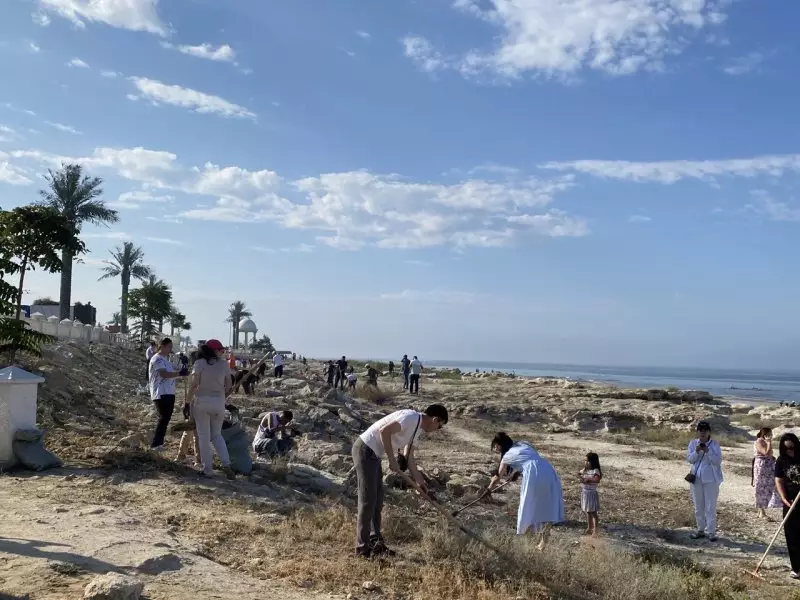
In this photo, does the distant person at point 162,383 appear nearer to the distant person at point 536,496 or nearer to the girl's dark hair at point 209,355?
the girl's dark hair at point 209,355

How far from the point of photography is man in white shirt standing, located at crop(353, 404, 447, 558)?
569 cm

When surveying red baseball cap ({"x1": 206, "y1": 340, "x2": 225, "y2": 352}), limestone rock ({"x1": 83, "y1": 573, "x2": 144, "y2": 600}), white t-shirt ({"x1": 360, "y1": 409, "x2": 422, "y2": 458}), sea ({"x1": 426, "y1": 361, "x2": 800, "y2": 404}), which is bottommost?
sea ({"x1": 426, "y1": 361, "x2": 800, "y2": 404})

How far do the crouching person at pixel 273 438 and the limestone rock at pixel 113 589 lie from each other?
20.3 feet

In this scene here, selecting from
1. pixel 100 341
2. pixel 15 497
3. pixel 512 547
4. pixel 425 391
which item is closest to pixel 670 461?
pixel 512 547

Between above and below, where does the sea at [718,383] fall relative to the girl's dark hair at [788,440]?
below

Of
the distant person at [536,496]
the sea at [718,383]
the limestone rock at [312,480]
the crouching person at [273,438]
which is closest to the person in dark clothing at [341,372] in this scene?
the crouching person at [273,438]

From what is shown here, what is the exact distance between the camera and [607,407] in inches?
1085

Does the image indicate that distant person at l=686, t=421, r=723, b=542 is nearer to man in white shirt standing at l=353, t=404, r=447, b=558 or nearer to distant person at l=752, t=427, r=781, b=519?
distant person at l=752, t=427, r=781, b=519

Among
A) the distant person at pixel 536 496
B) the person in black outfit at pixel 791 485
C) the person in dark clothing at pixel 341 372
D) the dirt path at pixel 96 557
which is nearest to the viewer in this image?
the dirt path at pixel 96 557

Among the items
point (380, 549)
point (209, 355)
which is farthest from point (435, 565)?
point (209, 355)

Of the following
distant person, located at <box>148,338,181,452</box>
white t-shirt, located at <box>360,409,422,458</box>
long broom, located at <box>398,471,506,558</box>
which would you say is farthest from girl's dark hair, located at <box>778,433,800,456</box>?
distant person, located at <box>148,338,181,452</box>

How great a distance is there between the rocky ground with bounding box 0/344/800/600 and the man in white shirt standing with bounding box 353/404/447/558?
25cm

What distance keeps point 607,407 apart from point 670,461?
995cm

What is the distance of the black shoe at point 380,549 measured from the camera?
19.1ft
